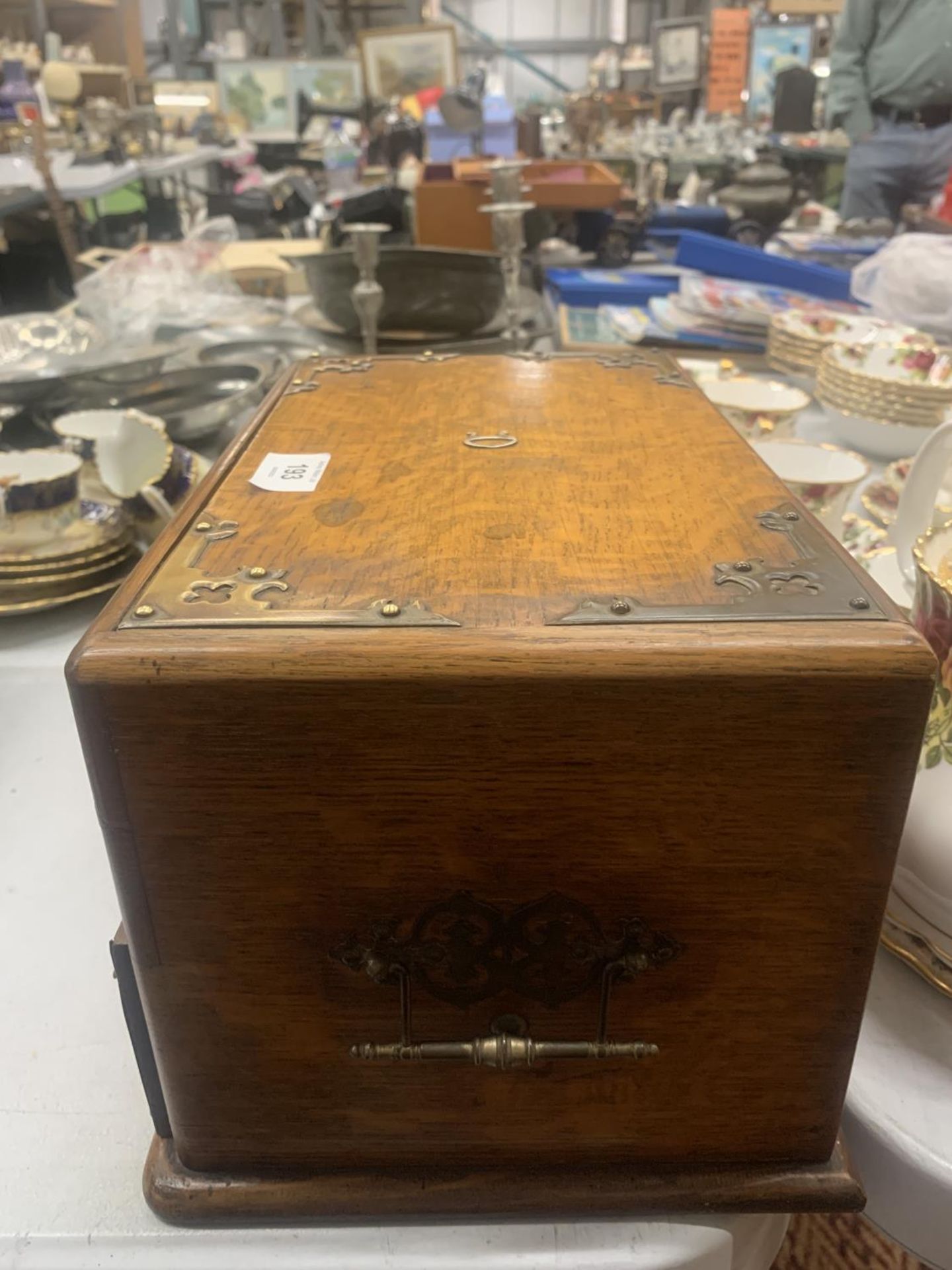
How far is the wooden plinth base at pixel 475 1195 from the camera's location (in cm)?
50

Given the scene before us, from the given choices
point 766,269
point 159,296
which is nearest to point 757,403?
point 766,269

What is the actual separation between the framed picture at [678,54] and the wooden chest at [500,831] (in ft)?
17.8

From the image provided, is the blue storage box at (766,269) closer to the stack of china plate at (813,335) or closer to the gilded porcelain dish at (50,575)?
the stack of china plate at (813,335)

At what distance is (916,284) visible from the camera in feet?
5.06

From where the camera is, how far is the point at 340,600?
0.43 metres

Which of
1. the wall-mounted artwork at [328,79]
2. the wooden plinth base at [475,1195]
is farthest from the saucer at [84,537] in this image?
the wall-mounted artwork at [328,79]

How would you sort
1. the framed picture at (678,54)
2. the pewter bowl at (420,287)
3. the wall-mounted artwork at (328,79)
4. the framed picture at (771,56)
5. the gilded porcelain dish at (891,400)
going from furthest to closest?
the framed picture at (678,54)
the wall-mounted artwork at (328,79)
the framed picture at (771,56)
the pewter bowl at (420,287)
the gilded porcelain dish at (891,400)

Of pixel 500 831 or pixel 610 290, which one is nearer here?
pixel 500 831

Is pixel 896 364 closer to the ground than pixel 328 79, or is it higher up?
closer to the ground

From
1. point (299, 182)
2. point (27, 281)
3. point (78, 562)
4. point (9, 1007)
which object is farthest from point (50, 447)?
point (299, 182)

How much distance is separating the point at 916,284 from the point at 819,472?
2.56ft

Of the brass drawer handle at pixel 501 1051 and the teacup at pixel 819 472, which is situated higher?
the teacup at pixel 819 472

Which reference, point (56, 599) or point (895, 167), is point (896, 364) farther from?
point (895, 167)

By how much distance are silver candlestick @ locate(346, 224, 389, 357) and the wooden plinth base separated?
38.2 inches
